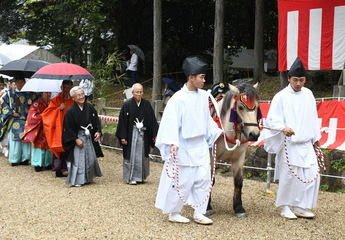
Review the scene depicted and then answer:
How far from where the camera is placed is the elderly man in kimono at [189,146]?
5.76 m

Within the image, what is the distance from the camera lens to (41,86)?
9781 millimetres

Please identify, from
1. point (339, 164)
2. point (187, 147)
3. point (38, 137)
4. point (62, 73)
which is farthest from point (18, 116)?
point (339, 164)

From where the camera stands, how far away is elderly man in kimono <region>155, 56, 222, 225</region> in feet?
18.9

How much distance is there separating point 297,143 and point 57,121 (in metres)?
5.02

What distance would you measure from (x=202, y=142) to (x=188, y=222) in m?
1.01

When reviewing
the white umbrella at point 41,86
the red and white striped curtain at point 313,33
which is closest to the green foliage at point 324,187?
the red and white striped curtain at point 313,33

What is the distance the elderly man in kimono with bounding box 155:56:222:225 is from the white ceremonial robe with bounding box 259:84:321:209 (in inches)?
41.5

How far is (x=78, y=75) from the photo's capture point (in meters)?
9.00

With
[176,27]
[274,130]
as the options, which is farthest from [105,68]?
[176,27]

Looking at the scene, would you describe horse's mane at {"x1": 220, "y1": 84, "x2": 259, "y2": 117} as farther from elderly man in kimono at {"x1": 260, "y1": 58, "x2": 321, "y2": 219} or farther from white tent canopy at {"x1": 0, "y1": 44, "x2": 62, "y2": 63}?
white tent canopy at {"x1": 0, "y1": 44, "x2": 62, "y2": 63}

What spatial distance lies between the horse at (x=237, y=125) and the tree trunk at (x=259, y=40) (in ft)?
31.4

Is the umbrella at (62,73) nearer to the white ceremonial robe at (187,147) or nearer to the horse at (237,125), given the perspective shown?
the horse at (237,125)

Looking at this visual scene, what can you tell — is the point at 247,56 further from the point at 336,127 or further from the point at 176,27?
the point at 336,127

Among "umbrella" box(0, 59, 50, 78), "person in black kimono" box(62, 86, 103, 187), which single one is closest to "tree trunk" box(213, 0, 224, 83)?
"umbrella" box(0, 59, 50, 78)
